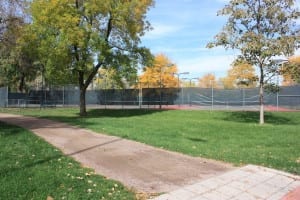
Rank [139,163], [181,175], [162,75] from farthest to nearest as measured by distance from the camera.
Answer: [162,75] < [139,163] < [181,175]

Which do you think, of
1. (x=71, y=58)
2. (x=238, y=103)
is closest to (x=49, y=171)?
(x=71, y=58)

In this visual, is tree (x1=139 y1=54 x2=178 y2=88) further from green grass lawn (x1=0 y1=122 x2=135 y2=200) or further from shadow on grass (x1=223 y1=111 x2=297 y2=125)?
green grass lawn (x1=0 y1=122 x2=135 y2=200)

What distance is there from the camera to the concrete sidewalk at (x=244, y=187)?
8.05 meters

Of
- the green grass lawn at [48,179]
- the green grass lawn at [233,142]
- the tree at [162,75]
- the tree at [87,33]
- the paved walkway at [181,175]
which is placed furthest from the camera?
the tree at [162,75]

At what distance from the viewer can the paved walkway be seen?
27.2 feet

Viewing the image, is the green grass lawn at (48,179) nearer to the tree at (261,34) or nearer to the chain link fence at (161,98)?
the tree at (261,34)

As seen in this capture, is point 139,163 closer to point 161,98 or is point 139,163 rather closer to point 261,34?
point 261,34

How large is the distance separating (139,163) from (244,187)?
8.87ft

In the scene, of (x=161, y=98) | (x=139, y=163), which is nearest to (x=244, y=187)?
(x=139, y=163)

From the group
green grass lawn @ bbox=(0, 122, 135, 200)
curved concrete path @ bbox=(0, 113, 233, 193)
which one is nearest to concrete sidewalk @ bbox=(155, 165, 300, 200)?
curved concrete path @ bbox=(0, 113, 233, 193)

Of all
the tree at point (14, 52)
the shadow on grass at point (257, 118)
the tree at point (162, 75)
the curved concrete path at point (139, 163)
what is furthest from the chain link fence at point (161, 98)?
the curved concrete path at point (139, 163)

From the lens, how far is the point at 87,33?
27406 millimetres

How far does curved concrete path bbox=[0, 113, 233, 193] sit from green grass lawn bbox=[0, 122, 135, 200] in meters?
0.45

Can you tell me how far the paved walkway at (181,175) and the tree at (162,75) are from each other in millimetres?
52860
